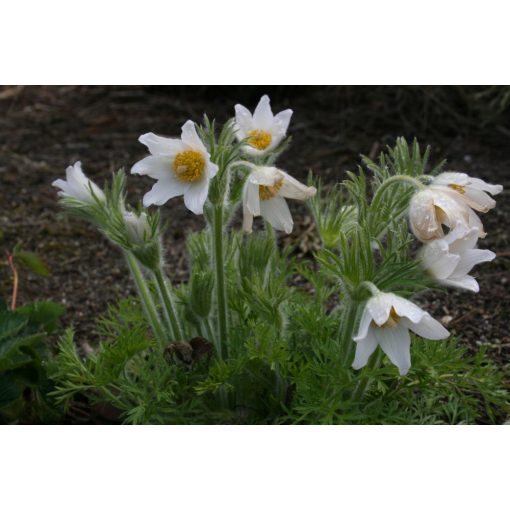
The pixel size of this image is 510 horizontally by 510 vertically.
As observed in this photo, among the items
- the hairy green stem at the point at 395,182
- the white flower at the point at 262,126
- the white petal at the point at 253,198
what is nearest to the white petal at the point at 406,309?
the hairy green stem at the point at 395,182

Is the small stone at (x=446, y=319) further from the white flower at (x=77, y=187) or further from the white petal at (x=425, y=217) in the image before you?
the white flower at (x=77, y=187)

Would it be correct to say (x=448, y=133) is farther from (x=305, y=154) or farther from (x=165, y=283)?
(x=165, y=283)

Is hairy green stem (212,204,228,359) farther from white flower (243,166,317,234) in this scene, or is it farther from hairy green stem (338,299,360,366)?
hairy green stem (338,299,360,366)

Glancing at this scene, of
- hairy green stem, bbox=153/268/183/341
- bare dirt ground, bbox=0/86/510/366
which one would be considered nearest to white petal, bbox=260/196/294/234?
hairy green stem, bbox=153/268/183/341

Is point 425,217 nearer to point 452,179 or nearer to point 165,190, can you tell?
point 452,179

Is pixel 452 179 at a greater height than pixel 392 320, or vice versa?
pixel 452 179

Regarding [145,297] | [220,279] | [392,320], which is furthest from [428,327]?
[145,297]

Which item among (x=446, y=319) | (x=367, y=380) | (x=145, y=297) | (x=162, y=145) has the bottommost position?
(x=446, y=319)
